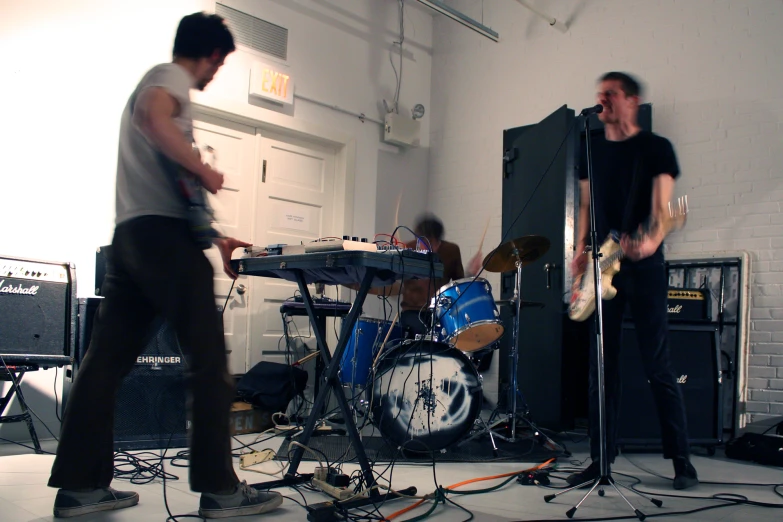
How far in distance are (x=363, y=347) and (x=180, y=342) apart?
2.46 meters

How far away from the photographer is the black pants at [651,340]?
271 centimetres

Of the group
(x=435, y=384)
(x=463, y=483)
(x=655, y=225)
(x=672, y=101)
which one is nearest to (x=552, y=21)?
(x=672, y=101)

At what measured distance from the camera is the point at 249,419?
406 cm

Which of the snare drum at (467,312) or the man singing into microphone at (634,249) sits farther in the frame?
the snare drum at (467,312)

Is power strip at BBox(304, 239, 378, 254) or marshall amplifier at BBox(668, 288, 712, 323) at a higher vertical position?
power strip at BBox(304, 239, 378, 254)

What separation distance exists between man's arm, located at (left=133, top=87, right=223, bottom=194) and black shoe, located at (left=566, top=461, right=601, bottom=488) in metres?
1.83

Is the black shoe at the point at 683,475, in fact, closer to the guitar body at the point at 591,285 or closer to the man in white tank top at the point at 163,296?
the guitar body at the point at 591,285

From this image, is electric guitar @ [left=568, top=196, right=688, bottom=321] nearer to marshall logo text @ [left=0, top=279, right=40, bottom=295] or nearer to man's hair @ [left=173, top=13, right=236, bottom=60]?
man's hair @ [left=173, top=13, right=236, bottom=60]

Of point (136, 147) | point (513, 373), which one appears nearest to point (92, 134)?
point (136, 147)

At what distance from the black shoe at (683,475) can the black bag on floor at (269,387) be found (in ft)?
7.52

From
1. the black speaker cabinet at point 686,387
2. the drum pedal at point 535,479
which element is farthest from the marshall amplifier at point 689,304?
the drum pedal at point 535,479

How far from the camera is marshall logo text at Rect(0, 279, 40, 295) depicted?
3211mm

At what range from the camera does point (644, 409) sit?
367 centimetres

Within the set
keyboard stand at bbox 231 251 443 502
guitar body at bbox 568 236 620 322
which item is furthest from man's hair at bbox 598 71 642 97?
keyboard stand at bbox 231 251 443 502
